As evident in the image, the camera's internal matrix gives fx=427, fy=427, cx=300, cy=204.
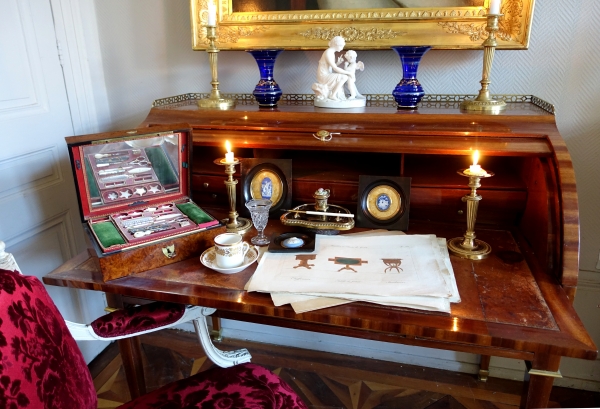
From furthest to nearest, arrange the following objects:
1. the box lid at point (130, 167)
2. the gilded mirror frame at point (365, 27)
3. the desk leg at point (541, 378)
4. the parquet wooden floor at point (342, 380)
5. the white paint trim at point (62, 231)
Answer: the parquet wooden floor at point (342, 380)
the white paint trim at point (62, 231)
the gilded mirror frame at point (365, 27)
the box lid at point (130, 167)
the desk leg at point (541, 378)

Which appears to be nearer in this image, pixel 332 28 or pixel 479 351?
pixel 479 351

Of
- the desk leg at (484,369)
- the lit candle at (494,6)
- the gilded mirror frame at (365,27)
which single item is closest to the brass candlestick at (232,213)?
the gilded mirror frame at (365,27)

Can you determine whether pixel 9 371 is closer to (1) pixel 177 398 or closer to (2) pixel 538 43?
(1) pixel 177 398

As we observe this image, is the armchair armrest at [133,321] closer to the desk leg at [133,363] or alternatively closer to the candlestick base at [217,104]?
the desk leg at [133,363]

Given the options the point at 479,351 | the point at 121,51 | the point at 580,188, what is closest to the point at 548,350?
the point at 479,351

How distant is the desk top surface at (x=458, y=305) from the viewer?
2.39ft

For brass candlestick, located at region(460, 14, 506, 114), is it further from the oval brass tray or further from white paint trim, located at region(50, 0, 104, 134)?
white paint trim, located at region(50, 0, 104, 134)

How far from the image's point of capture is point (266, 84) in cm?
137

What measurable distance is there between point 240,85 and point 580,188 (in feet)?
3.99

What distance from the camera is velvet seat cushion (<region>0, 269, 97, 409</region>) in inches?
25.4

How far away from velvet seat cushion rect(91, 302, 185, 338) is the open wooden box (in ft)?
0.34

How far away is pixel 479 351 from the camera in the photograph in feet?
2.58

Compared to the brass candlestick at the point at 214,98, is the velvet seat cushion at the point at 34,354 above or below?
below

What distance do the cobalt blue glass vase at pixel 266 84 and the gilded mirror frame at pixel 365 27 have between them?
3.2 inches
